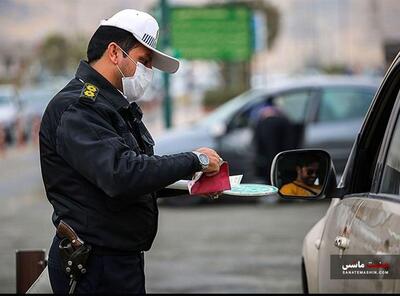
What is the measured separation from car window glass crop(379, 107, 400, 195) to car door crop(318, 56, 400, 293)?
0.04 ft

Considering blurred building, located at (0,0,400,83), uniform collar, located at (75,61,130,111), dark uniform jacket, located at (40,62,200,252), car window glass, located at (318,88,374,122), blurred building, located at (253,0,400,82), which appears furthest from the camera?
blurred building, located at (253,0,400,82)

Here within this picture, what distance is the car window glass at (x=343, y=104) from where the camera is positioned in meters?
14.0

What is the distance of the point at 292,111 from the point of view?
14234 mm

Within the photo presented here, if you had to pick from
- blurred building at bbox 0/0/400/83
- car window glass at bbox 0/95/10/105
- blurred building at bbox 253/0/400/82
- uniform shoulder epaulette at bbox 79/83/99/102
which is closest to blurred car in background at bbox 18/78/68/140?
car window glass at bbox 0/95/10/105

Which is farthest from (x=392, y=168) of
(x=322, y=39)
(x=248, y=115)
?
(x=322, y=39)

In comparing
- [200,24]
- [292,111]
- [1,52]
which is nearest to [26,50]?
[1,52]

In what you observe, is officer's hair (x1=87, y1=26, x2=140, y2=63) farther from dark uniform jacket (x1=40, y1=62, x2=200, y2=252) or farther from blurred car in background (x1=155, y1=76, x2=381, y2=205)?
blurred car in background (x1=155, y1=76, x2=381, y2=205)

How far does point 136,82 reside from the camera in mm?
3568

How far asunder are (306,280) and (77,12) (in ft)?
122

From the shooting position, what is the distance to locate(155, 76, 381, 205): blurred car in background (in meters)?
13.7

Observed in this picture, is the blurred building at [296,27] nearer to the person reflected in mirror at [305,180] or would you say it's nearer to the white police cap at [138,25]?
the person reflected in mirror at [305,180]

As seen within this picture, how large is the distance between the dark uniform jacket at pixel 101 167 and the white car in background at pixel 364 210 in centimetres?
Answer: 61

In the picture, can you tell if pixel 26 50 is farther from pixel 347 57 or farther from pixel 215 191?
pixel 215 191

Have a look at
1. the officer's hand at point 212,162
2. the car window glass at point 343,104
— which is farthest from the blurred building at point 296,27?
the officer's hand at point 212,162
